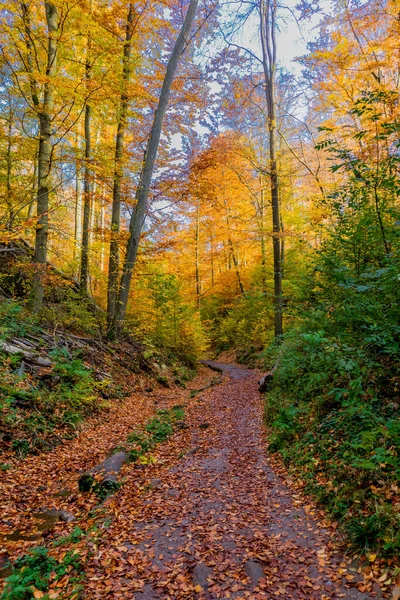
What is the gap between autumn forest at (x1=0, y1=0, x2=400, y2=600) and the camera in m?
2.99

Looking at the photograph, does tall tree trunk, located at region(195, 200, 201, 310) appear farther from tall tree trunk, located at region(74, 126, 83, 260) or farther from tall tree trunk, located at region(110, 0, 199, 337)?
tall tree trunk, located at region(110, 0, 199, 337)

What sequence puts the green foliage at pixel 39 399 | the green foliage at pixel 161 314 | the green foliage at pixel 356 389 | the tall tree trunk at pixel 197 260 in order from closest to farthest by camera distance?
the green foliage at pixel 356 389, the green foliage at pixel 39 399, the green foliage at pixel 161 314, the tall tree trunk at pixel 197 260

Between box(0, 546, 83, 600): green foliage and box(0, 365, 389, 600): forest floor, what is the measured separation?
0.27 ft

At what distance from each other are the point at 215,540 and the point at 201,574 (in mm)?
484

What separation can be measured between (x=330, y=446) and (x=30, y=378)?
5377 mm

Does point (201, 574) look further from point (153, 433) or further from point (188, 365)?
point (188, 365)

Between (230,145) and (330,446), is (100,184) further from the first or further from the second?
(330,446)

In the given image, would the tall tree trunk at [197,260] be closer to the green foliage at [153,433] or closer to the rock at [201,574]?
the green foliage at [153,433]

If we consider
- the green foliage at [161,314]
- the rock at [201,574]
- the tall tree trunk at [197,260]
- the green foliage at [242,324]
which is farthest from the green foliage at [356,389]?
the tall tree trunk at [197,260]

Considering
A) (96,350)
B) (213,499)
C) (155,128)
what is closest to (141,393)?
(96,350)

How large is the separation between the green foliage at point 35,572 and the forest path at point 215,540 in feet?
0.68

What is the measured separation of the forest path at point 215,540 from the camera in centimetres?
265

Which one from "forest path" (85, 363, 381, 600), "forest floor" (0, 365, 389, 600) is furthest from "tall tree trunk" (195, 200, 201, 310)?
"forest path" (85, 363, 381, 600)

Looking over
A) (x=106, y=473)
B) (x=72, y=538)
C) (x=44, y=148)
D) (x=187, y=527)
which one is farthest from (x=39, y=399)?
(x=44, y=148)
